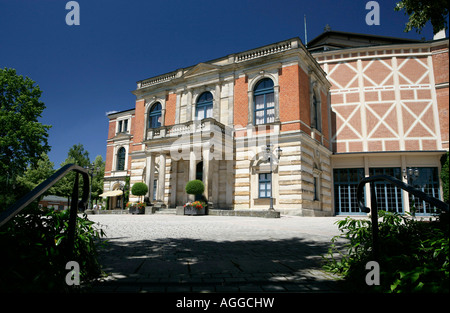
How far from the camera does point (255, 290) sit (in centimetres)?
303

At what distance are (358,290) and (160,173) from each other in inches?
768

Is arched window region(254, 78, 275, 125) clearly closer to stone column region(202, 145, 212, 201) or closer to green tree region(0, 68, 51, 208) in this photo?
stone column region(202, 145, 212, 201)

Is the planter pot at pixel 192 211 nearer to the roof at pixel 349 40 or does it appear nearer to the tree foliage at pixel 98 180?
the roof at pixel 349 40

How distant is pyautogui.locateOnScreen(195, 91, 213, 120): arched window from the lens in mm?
23361

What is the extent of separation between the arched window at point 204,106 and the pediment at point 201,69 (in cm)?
176

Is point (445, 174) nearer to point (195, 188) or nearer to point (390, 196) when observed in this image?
point (390, 196)

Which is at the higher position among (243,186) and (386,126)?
(386,126)

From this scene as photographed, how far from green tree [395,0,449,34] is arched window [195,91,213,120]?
16540 mm

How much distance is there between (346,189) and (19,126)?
29.2 m

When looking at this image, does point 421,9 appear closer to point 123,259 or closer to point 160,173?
point 123,259

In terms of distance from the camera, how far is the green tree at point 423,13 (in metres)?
6.59

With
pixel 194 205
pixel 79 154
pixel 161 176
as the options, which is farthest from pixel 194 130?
pixel 79 154

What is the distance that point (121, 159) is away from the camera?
119ft
